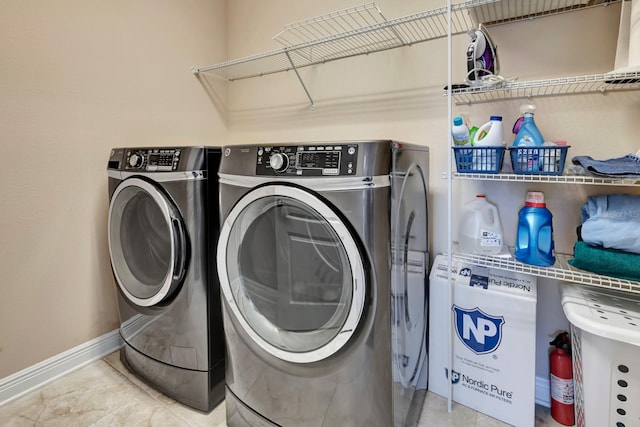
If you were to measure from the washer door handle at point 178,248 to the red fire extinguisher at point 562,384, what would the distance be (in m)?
1.67

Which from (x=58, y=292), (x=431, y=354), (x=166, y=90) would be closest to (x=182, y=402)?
(x=58, y=292)

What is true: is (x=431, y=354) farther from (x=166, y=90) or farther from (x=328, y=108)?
(x=166, y=90)

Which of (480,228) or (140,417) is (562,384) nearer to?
(480,228)

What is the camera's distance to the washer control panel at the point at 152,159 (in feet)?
4.61

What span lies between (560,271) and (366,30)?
1311mm

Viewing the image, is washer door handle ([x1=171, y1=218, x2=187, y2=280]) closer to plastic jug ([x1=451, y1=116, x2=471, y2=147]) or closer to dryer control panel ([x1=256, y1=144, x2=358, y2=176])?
dryer control panel ([x1=256, y1=144, x2=358, y2=176])

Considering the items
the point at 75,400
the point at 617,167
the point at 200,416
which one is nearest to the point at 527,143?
the point at 617,167

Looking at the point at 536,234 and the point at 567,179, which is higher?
the point at 567,179

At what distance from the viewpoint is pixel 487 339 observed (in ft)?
4.63

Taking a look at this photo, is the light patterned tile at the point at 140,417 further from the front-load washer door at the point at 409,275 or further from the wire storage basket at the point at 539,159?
the wire storage basket at the point at 539,159

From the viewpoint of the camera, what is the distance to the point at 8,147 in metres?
1.50

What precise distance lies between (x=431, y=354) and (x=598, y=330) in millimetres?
702

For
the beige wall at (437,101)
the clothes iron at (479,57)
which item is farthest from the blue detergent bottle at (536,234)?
the clothes iron at (479,57)

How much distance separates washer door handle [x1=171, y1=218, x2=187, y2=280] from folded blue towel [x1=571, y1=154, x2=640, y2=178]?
1.56 meters
